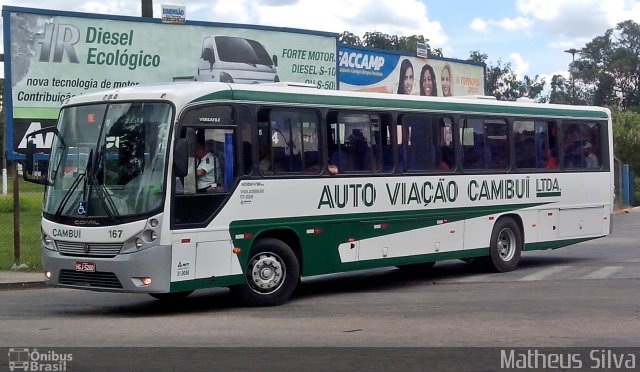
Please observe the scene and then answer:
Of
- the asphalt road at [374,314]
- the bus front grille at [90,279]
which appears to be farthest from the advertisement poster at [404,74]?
the bus front grille at [90,279]

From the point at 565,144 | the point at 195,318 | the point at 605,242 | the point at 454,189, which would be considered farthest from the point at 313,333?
the point at 605,242

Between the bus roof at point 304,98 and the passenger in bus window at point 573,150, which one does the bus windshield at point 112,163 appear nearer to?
the bus roof at point 304,98

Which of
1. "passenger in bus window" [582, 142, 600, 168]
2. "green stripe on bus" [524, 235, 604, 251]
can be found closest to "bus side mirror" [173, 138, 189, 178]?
"green stripe on bus" [524, 235, 604, 251]

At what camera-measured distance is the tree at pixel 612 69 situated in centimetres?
8706

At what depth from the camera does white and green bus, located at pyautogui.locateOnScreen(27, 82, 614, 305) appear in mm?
12898

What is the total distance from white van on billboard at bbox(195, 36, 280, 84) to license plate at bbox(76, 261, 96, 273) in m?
12.6

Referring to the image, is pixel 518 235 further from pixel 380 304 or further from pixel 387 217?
pixel 380 304

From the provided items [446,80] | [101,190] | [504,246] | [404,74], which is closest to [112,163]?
[101,190]

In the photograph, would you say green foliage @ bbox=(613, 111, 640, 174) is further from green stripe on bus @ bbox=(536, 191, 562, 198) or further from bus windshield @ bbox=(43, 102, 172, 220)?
bus windshield @ bbox=(43, 102, 172, 220)

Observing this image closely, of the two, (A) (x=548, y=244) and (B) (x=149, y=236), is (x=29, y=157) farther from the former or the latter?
(A) (x=548, y=244)

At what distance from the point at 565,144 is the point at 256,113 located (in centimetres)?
778

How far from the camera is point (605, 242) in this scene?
25.0m

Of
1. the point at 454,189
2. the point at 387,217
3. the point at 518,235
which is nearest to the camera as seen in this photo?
the point at 387,217

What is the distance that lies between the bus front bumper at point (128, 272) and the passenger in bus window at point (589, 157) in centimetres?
1013
